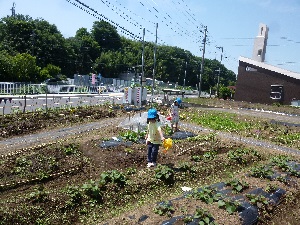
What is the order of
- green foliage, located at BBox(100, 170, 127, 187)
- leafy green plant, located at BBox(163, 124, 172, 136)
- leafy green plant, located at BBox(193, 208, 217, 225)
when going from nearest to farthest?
leafy green plant, located at BBox(193, 208, 217, 225)
green foliage, located at BBox(100, 170, 127, 187)
leafy green plant, located at BBox(163, 124, 172, 136)

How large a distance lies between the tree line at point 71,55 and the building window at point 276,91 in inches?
1150

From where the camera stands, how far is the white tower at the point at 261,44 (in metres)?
47.4

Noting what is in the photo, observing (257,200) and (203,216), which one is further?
(257,200)

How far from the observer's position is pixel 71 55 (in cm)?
6631

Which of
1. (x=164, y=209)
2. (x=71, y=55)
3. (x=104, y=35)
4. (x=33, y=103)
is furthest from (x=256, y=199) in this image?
(x=104, y=35)

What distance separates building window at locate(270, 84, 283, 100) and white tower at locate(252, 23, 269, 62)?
19.2 ft

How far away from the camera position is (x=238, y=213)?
6.33 metres

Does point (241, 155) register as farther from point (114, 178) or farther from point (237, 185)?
point (114, 178)

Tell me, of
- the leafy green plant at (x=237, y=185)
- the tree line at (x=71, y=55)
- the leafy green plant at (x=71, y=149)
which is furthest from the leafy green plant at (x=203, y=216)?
the tree line at (x=71, y=55)

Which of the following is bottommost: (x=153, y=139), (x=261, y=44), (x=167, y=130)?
(x=167, y=130)

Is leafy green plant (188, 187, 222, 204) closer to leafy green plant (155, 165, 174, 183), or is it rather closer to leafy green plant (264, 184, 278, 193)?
leafy green plant (155, 165, 174, 183)

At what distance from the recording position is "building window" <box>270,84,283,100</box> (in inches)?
1742

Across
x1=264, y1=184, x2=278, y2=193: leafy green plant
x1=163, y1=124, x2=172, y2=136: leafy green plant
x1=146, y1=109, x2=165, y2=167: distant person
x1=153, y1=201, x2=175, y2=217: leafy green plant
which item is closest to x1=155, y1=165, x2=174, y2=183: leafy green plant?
x1=146, y1=109, x2=165, y2=167: distant person

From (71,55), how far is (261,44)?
135ft
